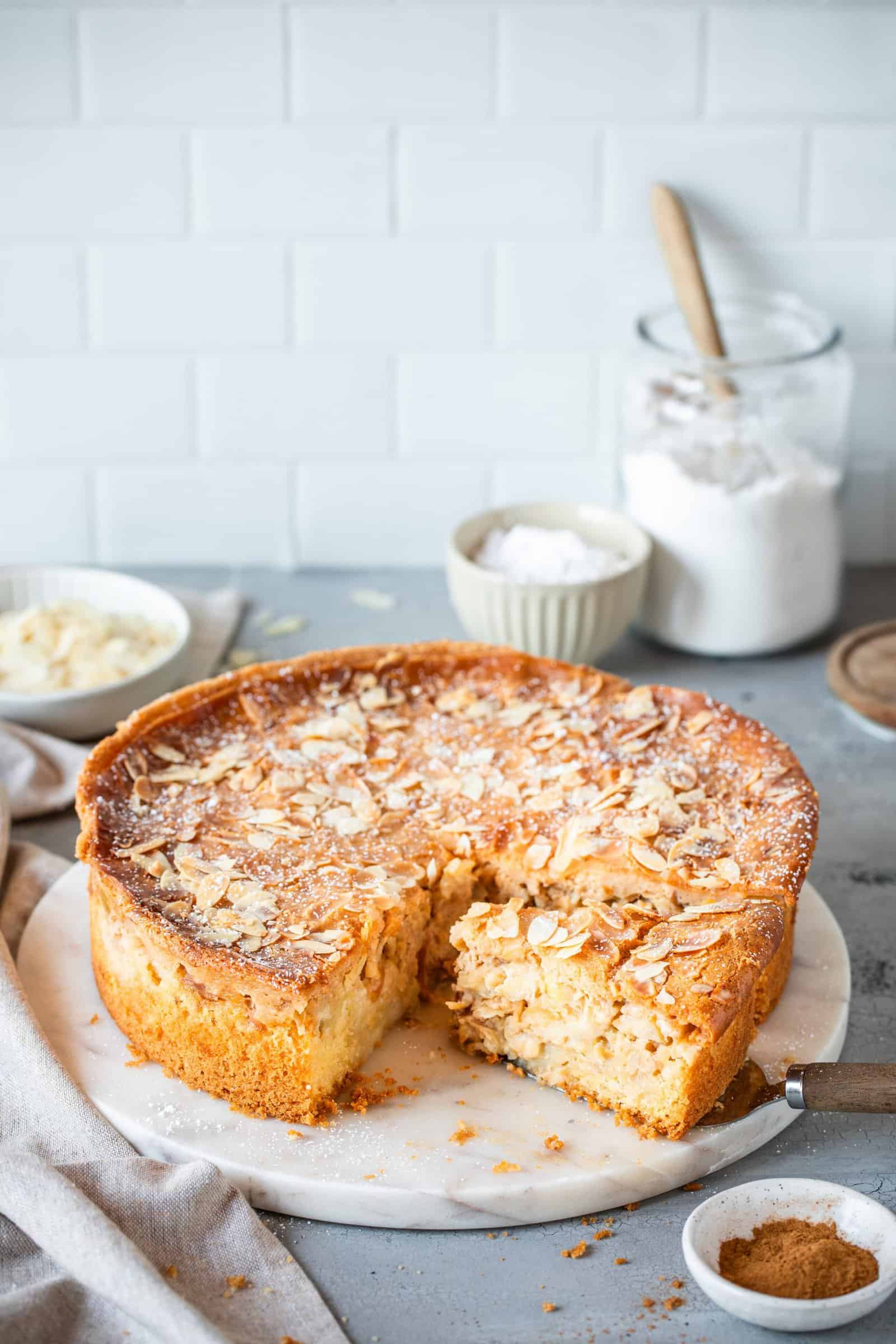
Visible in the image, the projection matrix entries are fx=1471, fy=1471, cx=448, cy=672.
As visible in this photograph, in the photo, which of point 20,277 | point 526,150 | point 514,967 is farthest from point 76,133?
point 514,967

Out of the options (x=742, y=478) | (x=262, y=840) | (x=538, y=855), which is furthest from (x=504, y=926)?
(x=742, y=478)

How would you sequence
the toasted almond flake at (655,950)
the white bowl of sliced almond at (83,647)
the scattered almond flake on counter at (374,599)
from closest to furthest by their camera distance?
the toasted almond flake at (655,950) < the white bowl of sliced almond at (83,647) < the scattered almond flake on counter at (374,599)

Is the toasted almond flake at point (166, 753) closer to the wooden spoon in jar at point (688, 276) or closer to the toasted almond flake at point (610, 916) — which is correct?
the toasted almond flake at point (610, 916)

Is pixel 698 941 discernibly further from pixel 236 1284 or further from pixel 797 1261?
pixel 236 1284

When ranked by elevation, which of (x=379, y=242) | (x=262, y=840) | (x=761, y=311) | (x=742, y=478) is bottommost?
(x=262, y=840)

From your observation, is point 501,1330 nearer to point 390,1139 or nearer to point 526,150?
point 390,1139

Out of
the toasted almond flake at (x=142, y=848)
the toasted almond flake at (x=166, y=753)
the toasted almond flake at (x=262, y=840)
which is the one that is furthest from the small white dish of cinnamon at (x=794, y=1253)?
the toasted almond flake at (x=166, y=753)
